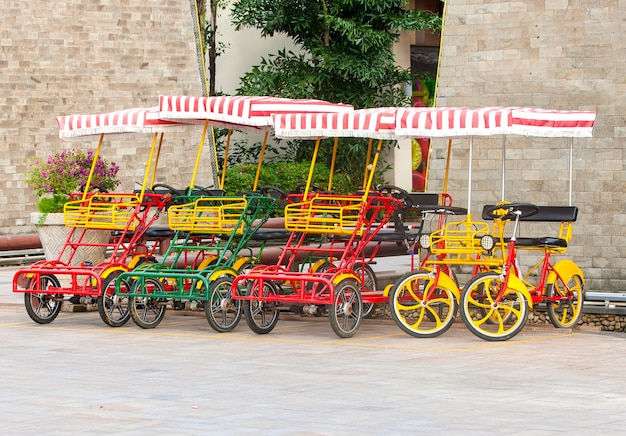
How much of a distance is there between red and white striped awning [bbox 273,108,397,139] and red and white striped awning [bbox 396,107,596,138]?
11.8 inches

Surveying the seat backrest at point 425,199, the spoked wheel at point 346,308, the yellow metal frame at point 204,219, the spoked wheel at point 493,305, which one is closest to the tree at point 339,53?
the seat backrest at point 425,199

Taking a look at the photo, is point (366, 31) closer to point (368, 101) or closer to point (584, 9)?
point (368, 101)

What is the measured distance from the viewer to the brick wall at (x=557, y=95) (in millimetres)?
17188

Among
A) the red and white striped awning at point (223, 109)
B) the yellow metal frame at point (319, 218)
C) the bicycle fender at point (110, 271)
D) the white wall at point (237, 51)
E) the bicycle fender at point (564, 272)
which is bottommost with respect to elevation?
the bicycle fender at point (110, 271)

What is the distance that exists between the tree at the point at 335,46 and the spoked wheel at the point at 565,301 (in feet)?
62.2

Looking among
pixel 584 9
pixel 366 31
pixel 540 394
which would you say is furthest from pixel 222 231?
pixel 366 31

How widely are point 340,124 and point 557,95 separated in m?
4.92

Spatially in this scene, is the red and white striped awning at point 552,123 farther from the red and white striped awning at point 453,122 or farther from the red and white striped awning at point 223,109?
the red and white striped awning at point 223,109

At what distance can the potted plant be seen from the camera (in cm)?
1562

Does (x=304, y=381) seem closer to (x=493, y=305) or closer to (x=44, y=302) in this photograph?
(x=493, y=305)

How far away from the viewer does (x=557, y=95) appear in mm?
17422

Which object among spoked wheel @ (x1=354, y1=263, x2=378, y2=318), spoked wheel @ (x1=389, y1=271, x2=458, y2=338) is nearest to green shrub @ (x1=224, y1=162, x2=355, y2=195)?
spoked wheel @ (x1=354, y1=263, x2=378, y2=318)

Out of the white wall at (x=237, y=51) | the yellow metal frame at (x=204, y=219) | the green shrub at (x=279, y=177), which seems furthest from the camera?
the white wall at (x=237, y=51)

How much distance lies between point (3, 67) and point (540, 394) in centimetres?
1901
